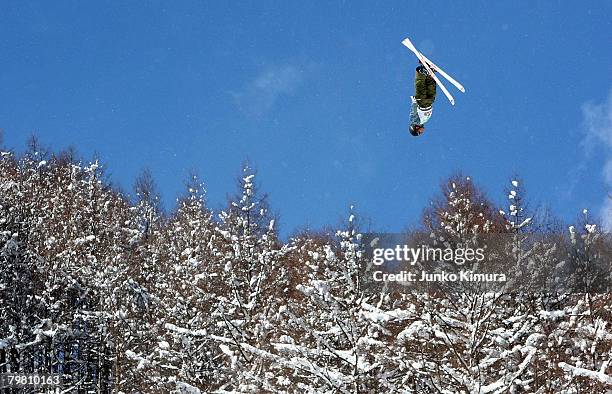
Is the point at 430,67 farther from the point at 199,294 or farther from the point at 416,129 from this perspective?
the point at 199,294

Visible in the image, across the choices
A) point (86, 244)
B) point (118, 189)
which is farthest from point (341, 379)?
point (118, 189)

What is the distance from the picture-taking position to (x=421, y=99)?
1497cm

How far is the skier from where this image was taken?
14.7 metres

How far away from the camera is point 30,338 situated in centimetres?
2520

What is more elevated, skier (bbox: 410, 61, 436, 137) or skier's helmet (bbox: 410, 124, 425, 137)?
skier (bbox: 410, 61, 436, 137)

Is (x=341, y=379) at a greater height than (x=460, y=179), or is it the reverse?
(x=460, y=179)

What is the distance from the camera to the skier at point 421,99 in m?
14.7

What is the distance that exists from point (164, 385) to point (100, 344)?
8.01 meters

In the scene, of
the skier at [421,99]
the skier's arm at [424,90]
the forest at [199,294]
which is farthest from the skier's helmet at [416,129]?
the forest at [199,294]

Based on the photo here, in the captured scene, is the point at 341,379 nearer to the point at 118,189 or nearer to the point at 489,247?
the point at 489,247

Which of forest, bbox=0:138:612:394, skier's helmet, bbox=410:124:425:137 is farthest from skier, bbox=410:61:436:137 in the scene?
forest, bbox=0:138:612:394

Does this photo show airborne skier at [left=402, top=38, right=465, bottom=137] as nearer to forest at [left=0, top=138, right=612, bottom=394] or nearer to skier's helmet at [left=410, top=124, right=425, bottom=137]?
skier's helmet at [left=410, top=124, right=425, bottom=137]

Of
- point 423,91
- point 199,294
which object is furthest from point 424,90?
point 199,294

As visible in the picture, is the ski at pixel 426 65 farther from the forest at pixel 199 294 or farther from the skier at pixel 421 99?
the forest at pixel 199 294
